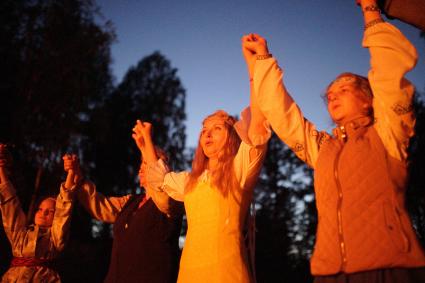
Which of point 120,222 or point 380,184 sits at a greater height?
point 380,184

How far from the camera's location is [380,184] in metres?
1.49

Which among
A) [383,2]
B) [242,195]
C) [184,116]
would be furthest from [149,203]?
[184,116]

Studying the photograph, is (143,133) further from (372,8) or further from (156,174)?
(372,8)

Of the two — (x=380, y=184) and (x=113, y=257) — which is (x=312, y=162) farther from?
(x=113, y=257)

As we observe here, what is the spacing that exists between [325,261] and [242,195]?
0.93m

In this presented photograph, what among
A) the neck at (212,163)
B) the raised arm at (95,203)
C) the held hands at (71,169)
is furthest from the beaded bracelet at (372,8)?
the raised arm at (95,203)

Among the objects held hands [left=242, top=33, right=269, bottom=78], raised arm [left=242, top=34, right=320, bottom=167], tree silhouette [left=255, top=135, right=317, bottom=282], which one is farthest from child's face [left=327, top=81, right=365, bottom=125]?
tree silhouette [left=255, top=135, right=317, bottom=282]

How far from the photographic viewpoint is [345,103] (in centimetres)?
180

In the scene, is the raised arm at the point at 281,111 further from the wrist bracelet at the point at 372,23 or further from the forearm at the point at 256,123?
the wrist bracelet at the point at 372,23

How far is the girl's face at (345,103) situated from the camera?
1775mm

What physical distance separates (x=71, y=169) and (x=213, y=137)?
4.82 feet

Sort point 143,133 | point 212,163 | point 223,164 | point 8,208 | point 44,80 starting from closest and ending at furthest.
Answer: point 223,164 < point 212,163 < point 143,133 < point 8,208 < point 44,80

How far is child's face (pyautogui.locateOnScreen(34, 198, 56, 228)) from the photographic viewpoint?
364 cm

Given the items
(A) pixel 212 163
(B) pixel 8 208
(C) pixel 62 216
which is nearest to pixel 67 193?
(C) pixel 62 216
